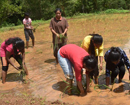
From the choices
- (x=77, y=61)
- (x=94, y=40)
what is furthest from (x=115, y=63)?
(x=77, y=61)

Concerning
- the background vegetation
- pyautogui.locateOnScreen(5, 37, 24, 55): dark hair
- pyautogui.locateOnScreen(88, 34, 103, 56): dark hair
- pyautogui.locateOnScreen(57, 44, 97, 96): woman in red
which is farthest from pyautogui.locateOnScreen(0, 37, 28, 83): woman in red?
the background vegetation

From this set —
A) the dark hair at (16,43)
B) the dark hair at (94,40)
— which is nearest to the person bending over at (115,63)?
the dark hair at (94,40)

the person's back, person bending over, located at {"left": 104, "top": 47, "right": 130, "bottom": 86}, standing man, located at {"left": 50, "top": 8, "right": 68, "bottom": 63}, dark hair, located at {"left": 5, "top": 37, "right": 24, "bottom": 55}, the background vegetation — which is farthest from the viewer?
the background vegetation

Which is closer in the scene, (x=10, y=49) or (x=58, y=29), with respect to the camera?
(x=10, y=49)

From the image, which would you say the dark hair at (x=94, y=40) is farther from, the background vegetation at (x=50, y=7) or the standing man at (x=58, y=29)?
the background vegetation at (x=50, y=7)

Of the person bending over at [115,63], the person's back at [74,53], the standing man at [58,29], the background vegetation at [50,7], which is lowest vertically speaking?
the person bending over at [115,63]

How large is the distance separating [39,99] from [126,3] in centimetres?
3324

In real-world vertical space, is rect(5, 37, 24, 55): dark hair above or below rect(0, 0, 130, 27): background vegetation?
below

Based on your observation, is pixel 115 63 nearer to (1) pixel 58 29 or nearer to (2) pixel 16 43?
(2) pixel 16 43

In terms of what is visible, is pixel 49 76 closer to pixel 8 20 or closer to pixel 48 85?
pixel 48 85

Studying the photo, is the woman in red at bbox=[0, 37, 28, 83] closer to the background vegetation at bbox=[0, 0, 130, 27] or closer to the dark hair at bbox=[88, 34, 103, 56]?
the dark hair at bbox=[88, 34, 103, 56]

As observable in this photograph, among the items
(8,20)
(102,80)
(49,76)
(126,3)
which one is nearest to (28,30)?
(49,76)

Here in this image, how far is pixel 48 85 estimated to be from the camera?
387 cm

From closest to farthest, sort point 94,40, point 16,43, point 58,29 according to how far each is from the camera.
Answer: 1. point 94,40
2. point 16,43
3. point 58,29
